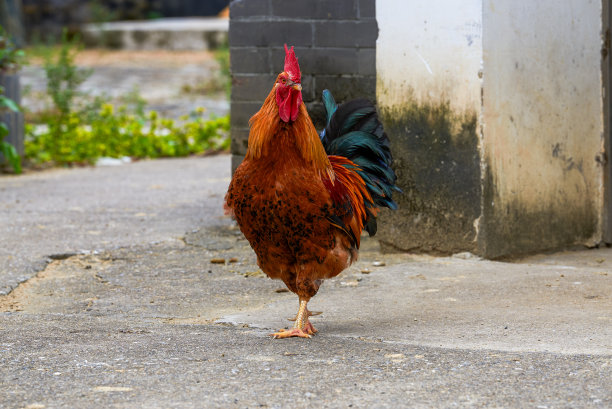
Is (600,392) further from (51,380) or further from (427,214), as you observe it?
(427,214)

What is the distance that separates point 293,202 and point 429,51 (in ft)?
7.21

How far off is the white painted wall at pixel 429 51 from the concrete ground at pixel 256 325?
1.09m

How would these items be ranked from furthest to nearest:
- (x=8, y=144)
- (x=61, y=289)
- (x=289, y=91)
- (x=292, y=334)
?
(x=8, y=144) < (x=61, y=289) < (x=292, y=334) < (x=289, y=91)

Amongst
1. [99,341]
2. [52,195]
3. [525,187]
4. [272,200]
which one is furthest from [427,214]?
[52,195]

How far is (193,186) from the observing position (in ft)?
29.9

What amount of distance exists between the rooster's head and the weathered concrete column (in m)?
1.92

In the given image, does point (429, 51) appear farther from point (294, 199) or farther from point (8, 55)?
point (8, 55)

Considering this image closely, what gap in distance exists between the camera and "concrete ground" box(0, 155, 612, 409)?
354 centimetres

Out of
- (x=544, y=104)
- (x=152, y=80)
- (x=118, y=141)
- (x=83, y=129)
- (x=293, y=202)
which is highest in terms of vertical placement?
(x=544, y=104)

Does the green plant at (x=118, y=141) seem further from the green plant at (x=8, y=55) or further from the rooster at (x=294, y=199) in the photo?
the rooster at (x=294, y=199)

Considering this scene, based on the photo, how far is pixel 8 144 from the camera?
31.1 feet

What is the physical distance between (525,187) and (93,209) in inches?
149

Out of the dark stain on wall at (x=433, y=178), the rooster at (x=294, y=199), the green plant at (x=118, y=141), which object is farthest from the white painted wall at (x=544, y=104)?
the green plant at (x=118, y=141)

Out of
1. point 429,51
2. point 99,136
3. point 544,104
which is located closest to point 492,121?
point 544,104
